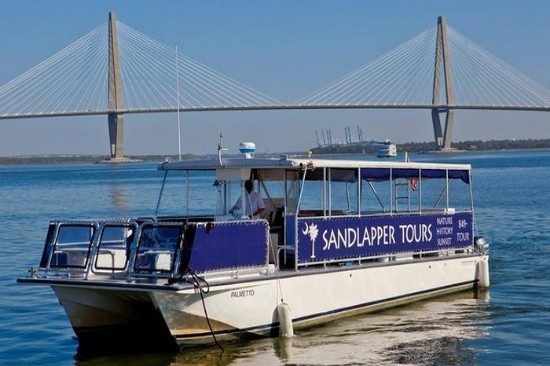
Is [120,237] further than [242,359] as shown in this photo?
Yes

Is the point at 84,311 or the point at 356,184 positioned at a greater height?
the point at 356,184

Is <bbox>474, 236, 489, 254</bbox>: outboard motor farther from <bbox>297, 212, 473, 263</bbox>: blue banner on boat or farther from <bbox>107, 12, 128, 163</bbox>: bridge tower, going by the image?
<bbox>107, 12, 128, 163</bbox>: bridge tower

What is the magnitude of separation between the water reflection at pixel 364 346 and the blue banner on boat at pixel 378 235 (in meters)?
0.86

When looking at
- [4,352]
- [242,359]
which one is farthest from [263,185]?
[4,352]

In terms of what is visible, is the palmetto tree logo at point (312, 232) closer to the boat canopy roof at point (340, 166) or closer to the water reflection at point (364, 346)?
the boat canopy roof at point (340, 166)

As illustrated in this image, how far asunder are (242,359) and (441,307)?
4.05m

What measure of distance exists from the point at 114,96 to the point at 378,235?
72602mm

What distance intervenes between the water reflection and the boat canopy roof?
1823mm

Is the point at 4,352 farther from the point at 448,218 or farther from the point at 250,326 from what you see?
the point at 448,218

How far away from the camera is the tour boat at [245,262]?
1058 cm

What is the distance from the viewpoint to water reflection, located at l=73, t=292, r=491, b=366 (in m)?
10.9

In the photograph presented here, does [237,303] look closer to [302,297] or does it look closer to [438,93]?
[302,297]

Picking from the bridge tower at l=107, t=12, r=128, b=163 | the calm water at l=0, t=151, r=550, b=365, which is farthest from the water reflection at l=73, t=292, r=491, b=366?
the bridge tower at l=107, t=12, r=128, b=163

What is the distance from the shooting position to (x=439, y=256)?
14.5 meters
